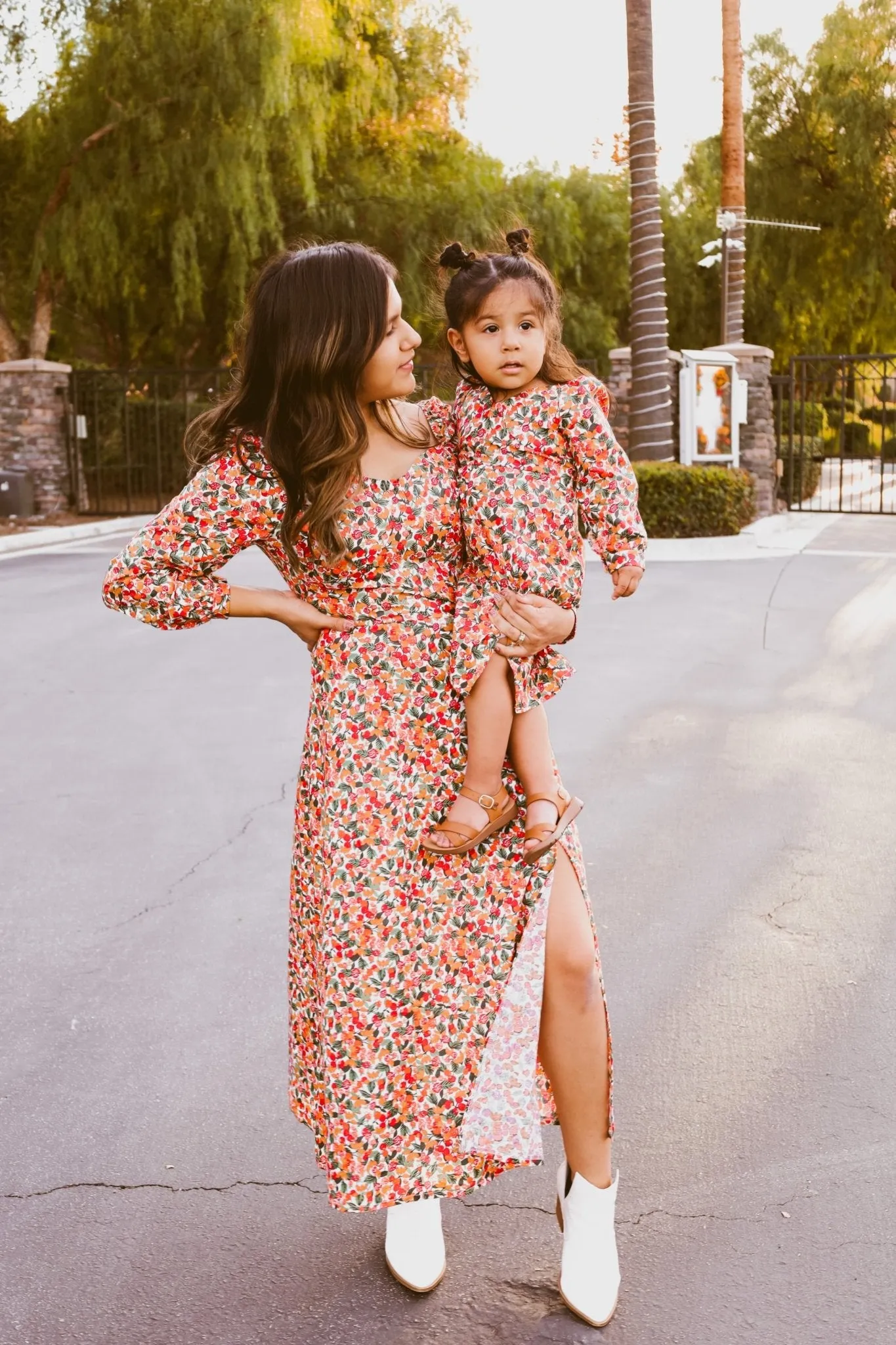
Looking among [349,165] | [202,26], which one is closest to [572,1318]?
[202,26]

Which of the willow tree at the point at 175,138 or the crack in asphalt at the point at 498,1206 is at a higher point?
the willow tree at the point at 175,138

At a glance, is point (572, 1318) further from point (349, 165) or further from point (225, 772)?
Answer: point (349, 165)

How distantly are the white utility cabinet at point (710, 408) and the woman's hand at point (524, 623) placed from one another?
1622 cm

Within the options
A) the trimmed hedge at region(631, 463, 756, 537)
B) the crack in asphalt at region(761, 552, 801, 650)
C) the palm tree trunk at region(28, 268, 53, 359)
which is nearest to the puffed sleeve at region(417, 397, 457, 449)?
the crack in asphalt at region(761, 552, 801, 650)

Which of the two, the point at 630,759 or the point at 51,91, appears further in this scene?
the point at 51,91

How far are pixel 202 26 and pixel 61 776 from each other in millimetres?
16923

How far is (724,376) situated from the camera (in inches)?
727

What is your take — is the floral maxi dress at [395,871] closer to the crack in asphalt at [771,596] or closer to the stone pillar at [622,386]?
the crack in asphalt at [771,596]

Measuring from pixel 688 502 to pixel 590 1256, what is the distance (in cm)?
1465

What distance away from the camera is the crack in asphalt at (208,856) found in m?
4.74

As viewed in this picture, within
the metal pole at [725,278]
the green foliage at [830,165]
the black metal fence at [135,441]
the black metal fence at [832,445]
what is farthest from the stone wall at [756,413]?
the green foliage at [830,165]

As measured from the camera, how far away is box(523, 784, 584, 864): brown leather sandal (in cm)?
240

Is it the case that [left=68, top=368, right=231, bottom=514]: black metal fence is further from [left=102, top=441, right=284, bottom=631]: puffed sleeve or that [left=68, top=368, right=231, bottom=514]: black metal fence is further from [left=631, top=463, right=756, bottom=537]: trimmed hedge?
[left=102, top=441, right=284, bottom=631]: puffed sleeve

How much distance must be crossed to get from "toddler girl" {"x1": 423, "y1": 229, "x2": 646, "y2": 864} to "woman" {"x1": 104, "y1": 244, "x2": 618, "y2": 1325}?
0.05 m
